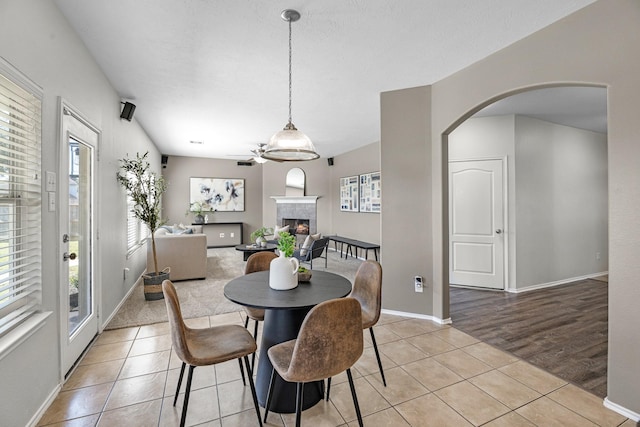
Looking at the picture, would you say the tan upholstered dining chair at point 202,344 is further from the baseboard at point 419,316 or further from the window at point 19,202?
the baseboard at point 419,316

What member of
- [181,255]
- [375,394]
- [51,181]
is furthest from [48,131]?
[181,255]

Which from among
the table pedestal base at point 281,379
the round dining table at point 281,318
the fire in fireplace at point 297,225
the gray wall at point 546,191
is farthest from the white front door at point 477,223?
the fire in fireplace at point 297,225

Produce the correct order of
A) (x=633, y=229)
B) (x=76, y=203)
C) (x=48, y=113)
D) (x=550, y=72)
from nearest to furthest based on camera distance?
(x=633, y=229)
(x=48, y=113)
(x=550, y=72)
(x=76, y=203)

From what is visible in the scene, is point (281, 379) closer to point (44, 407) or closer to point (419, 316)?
point (44, 407)

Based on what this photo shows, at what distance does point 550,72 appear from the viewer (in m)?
2.23

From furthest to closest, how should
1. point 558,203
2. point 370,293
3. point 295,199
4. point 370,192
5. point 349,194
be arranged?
point 295,199 < point 349,194 < point 370,192 < point 558,203 < point 370,293

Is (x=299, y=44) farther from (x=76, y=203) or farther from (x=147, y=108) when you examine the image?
(x=147, y=108)

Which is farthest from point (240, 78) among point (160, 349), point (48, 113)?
point (160, 349)

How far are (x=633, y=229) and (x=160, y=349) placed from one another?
364 cm

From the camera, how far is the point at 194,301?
388cm

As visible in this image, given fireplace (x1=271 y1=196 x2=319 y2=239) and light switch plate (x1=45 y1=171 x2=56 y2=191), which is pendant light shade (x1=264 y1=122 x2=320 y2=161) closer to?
light switch plate (x1=45 y1=171 x2=56 y2=191)

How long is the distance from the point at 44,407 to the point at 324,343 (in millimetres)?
1881

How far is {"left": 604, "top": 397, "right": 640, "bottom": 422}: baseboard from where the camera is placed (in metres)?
1.81

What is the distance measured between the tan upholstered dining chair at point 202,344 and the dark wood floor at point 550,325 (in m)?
2.35
